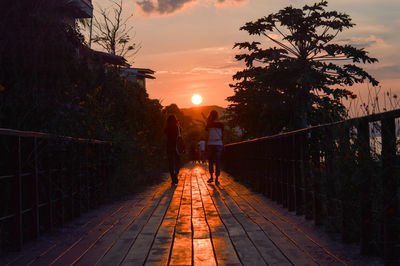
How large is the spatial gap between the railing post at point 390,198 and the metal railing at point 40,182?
3.24 m

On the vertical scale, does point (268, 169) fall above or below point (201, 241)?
above

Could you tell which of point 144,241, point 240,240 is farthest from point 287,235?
point 144,241

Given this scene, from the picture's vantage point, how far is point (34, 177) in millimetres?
5109

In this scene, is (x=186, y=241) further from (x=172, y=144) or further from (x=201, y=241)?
(x=172, y=144)

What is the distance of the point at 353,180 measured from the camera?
427cm

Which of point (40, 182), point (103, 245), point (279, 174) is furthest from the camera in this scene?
point (279, 174)

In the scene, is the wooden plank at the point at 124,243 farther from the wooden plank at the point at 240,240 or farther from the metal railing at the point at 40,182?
the wooden plank at the point at 240,240

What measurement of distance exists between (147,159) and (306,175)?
24.7 feet

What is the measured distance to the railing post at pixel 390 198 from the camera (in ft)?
12.2

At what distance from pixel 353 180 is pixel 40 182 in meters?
3.39

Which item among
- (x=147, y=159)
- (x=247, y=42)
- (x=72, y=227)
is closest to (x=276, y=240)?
(x=72, y=227)

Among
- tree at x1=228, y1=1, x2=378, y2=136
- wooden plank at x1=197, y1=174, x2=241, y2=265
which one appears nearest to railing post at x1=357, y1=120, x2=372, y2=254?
wooden plank at x1=197, y1=174, x2=241, y2=265

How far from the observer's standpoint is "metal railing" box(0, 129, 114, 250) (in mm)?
4566

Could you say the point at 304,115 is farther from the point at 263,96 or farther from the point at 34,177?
the point at 34,177
